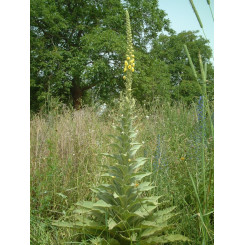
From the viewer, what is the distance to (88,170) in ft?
10.5

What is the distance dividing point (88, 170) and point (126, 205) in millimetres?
1377

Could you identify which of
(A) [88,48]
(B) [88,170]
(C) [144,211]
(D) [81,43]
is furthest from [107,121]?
(D) [81,43]

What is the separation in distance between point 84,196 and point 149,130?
1.48 metres

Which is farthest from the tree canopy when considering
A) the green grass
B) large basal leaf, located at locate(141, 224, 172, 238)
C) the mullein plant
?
large basal leaf, located at locate(141, 224, 172, 238)

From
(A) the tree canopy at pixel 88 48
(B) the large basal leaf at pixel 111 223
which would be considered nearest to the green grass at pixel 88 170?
Answer: (B) the large basal leaf at pixel 111 223

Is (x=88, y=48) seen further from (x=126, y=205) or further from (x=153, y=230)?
(x=153, y=230)

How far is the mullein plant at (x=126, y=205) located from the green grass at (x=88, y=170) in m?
0.14

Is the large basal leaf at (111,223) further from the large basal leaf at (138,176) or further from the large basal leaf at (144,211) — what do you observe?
the large basal leaf at (138,176)

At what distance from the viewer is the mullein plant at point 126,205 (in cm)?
180

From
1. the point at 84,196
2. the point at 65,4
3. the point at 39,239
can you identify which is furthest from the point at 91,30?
the point at 39,239

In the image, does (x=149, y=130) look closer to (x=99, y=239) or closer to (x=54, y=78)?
(x=99, y=239)

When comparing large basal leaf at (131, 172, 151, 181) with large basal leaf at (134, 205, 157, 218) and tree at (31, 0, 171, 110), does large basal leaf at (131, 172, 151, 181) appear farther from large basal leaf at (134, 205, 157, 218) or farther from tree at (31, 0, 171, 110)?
tree at (31, 0, 171, 110)

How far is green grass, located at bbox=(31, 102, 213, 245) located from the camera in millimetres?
2104
